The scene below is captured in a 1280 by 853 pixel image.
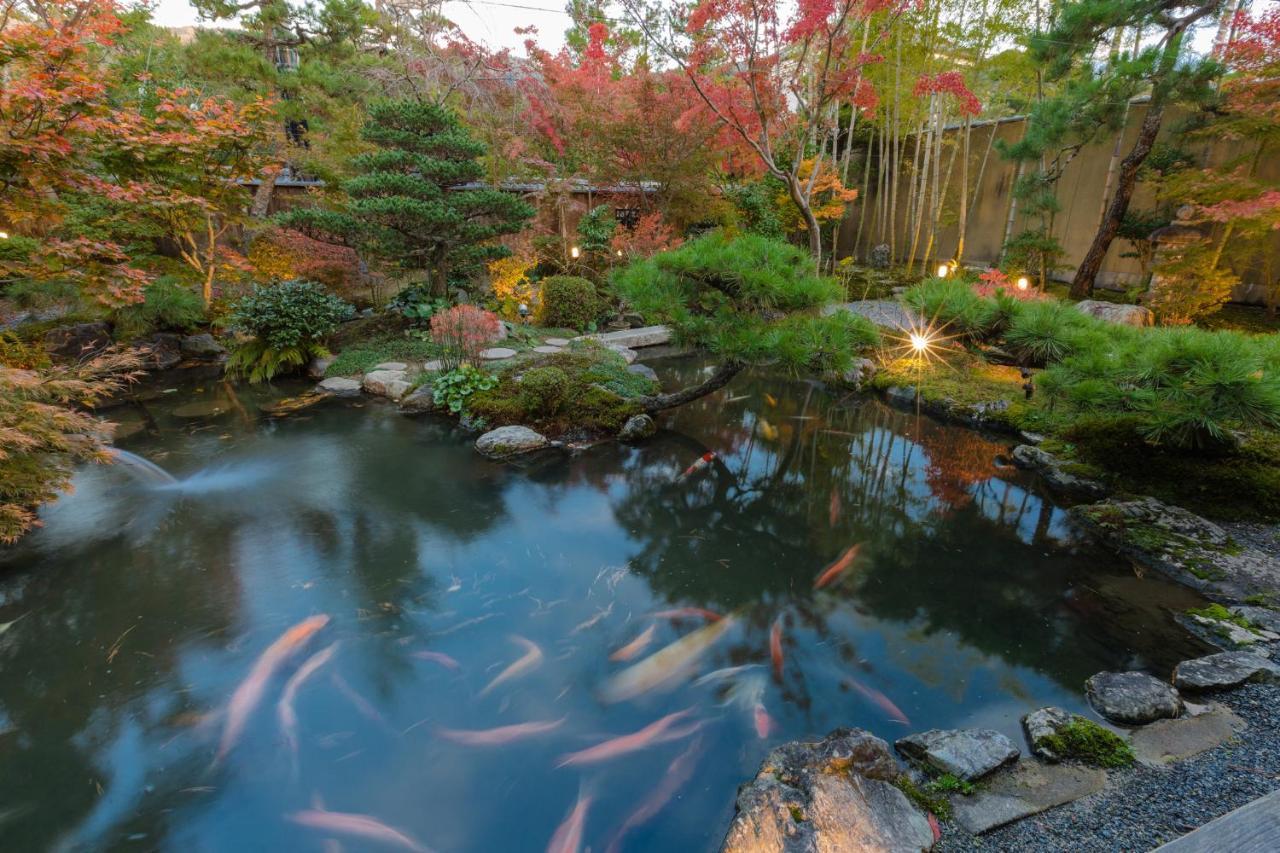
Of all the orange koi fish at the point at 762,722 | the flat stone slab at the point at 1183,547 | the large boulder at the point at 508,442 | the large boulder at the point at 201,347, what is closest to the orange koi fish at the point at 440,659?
the orange koi fish at the point at 762,722

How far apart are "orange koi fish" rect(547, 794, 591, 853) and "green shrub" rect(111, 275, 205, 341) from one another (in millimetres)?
8595

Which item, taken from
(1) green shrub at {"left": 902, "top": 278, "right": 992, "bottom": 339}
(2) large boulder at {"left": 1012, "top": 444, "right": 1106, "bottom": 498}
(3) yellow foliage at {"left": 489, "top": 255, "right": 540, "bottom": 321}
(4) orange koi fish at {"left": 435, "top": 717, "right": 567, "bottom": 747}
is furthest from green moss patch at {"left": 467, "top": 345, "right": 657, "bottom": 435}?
(2) large boulder at {"left": 1012, "top": 444, "right": 1106, "bottom": 498}

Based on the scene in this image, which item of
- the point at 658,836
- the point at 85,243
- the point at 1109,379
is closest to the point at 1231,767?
the point at 658,836

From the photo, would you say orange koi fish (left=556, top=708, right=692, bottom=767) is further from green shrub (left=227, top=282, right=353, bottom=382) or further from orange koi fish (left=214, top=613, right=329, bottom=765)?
green shrub (left=227, top=282, right=353, bottom=382)

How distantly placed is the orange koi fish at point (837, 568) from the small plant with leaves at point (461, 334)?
4.79 meters

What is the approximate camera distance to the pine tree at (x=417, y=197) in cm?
759

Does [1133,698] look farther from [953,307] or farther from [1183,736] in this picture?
[953,307]

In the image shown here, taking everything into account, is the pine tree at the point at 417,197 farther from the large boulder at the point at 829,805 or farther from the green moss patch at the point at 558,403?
the large boulder at the point at 829,805

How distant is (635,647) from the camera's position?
125 inches

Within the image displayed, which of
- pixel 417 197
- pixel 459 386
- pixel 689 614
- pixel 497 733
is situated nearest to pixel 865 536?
pixel 689 614

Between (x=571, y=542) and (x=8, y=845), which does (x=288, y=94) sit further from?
(x=8, y=845)

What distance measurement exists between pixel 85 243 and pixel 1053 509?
27.1 feet

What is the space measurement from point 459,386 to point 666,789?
5.04m

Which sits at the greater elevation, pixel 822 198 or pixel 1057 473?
pixel 822 198
